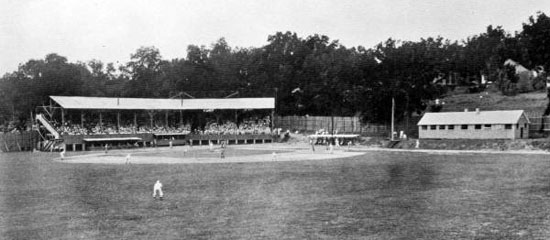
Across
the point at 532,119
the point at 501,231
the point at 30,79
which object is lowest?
the point at 501,231

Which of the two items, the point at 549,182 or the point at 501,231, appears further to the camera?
the point at 549,182

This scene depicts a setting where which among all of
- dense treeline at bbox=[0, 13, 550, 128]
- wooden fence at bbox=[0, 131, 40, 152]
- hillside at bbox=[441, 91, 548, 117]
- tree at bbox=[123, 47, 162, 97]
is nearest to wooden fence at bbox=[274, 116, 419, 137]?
dense treeline at bbox=[0, 13, 550, 128]

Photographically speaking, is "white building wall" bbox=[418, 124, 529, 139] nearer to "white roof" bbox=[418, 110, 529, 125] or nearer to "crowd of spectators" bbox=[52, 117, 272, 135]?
"white roof" bbox=[418, 110, 529, 125]

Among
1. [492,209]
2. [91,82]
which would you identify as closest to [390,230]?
[492,209]

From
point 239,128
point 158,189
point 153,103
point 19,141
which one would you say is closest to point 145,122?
point 153,103

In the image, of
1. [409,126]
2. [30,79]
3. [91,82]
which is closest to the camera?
[409,126]

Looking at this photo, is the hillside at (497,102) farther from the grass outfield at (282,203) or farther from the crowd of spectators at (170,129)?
the grass outfield at (282,203)

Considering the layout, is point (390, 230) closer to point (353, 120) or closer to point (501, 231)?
point (501, 231)
